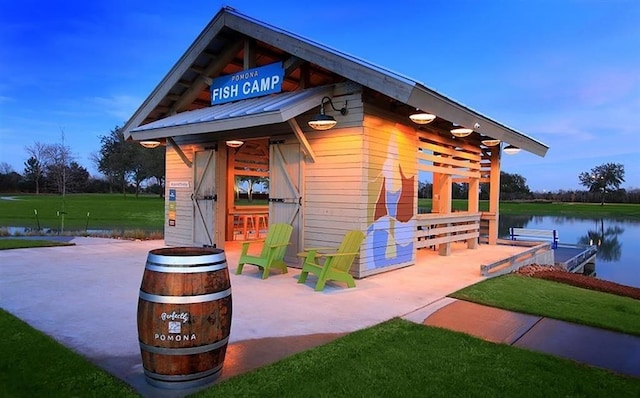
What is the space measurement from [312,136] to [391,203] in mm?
1740

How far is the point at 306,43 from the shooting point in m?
6.37

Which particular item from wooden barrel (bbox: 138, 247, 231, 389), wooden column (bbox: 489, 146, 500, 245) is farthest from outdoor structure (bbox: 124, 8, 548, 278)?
wooden barrel (bbox: 138, 247, 231, 389)

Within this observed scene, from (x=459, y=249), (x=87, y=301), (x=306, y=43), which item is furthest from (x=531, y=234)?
(x=87, y=301)

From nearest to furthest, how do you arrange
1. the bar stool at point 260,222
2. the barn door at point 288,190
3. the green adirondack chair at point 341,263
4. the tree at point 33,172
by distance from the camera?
the green adirondack chair at point 341,263 → the barn door at point 288,190 → the bar stool at point 260,222 → the tree at point 33,172

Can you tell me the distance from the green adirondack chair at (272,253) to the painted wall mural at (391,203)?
4.17 ft

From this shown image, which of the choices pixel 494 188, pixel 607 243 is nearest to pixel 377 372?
pixel 494 188

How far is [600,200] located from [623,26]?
44950mm

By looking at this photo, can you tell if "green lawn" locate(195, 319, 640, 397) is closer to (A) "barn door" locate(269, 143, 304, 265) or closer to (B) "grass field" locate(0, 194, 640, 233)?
(A) "barn door" locate(269, 143, 304, 265)

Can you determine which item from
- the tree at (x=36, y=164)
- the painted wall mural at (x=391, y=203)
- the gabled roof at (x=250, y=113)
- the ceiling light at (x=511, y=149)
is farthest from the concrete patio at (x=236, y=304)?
the tree at (x=36, y=164)

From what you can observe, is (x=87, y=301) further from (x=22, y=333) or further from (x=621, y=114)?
(x=621, y=114)

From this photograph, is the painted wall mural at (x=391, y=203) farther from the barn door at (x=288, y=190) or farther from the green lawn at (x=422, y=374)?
the green lawn at (x=422, y=374)

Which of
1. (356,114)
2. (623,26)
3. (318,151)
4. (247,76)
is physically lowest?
(318,151)

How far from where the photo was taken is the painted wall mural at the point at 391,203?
6.60m

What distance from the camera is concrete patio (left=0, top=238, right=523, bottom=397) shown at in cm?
333
